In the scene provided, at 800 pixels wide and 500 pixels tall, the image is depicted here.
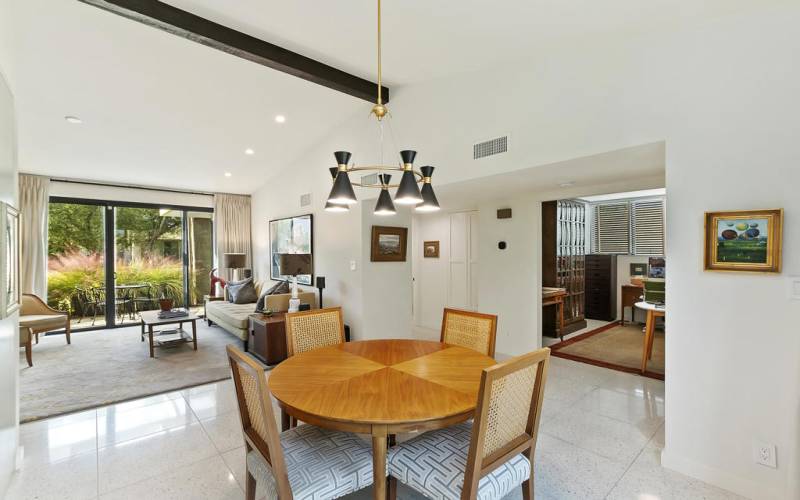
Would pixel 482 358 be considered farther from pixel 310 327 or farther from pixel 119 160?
pixel 119 160

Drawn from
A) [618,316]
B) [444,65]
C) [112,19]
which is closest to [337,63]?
[444,65]

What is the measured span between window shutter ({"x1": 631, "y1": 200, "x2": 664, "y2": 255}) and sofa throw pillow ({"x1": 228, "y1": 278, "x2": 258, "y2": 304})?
22.8 ft

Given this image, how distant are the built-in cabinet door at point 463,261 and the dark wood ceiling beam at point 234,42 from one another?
247 centimetres

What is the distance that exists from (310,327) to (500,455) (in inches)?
63.6

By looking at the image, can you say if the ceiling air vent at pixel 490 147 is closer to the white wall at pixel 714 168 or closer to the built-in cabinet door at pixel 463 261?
the white wall at pixel 714 168

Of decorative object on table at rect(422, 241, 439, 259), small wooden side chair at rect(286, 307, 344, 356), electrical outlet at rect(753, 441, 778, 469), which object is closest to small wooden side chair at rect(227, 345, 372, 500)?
small wooden side chair at rect(286, 307, 344, 356)

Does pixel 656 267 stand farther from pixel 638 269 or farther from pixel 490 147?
pixel 490 147

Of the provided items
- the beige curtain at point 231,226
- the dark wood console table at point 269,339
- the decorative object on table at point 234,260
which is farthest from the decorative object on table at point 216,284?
the dark wood console table at point 269,339

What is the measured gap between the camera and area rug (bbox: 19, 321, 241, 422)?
331 cm

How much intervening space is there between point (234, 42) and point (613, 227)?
265 inches

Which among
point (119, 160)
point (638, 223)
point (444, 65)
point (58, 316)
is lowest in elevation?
point (58, 316)

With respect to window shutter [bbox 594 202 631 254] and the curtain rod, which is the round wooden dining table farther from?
the curtain rod

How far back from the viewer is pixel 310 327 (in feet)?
8.73

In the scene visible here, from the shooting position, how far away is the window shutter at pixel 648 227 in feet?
20.4
